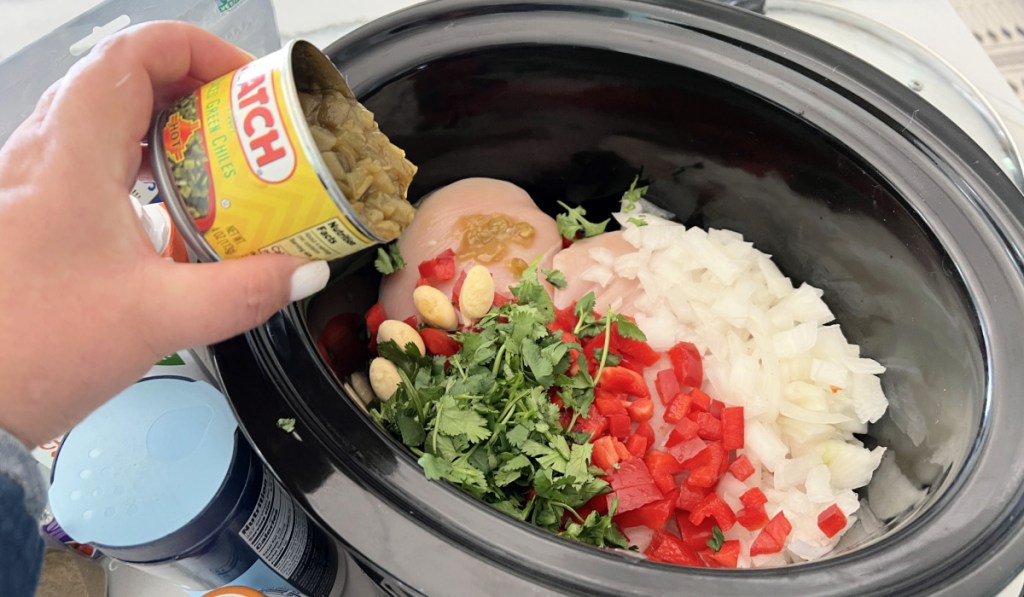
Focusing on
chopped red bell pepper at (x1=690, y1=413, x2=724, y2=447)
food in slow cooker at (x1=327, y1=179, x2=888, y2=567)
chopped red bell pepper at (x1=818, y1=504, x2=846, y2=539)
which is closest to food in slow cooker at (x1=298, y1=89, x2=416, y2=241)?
food in slow cooker at (x1=327, y1=179, x2=888, y2=567)

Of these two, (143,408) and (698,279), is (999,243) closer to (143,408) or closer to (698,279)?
(698,279)

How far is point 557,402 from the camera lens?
2.88 ft

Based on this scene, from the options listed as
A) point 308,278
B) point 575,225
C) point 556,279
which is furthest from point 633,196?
point 308,278

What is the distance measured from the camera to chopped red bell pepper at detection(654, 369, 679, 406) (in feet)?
2.93

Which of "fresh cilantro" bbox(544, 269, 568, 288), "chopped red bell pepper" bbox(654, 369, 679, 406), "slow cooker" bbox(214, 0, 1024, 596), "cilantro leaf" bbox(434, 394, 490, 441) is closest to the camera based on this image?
"slow cooker" bbox(214, 0, 1024, 596)

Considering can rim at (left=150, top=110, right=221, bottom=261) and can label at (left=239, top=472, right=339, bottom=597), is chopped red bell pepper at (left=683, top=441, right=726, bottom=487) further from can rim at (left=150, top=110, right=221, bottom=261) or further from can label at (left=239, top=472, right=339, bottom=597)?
can rim at (left=150, top=110, right=221, bottom=261)

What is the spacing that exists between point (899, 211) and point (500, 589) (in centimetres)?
62

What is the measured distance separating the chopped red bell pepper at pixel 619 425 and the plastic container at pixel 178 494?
37 centimetres

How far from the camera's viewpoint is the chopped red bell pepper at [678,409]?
872mm

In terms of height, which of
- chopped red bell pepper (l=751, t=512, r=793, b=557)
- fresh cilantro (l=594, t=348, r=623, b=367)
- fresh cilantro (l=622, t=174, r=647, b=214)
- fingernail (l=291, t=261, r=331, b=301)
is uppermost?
fingernail (l=291, t=261, r=331, b=301)

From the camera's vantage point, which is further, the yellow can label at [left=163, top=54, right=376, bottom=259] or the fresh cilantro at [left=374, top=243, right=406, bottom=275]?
the fresh cilantro at [left=374, top=243, right=406, bottom=275]

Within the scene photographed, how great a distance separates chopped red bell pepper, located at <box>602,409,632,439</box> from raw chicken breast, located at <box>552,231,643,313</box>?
7.0 inches

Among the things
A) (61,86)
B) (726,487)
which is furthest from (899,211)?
(61,86)

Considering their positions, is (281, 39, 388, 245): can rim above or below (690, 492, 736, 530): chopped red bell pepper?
above
